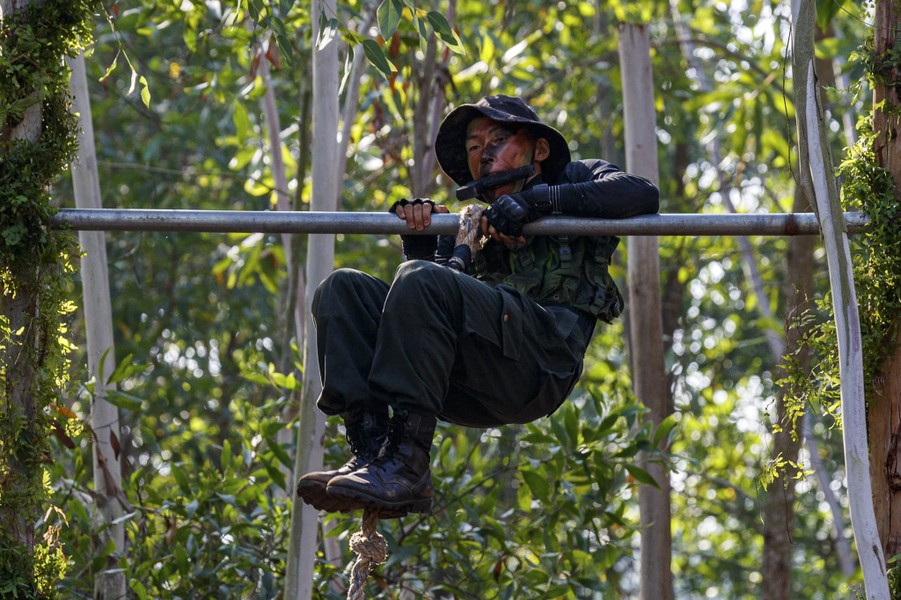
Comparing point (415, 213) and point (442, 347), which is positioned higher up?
point (415, 213)

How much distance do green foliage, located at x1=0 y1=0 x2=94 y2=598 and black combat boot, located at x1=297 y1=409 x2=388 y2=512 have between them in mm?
885

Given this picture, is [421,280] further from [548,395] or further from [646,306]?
[646,306]

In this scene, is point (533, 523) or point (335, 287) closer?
point (335, 287)

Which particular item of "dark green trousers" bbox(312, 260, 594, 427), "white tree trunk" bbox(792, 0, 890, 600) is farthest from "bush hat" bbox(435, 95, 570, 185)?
"white tree trunk" bbox(792, 0, 890, 600)

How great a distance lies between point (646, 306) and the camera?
686 cm

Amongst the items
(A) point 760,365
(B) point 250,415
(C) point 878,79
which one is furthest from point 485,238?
(A) point 760,365

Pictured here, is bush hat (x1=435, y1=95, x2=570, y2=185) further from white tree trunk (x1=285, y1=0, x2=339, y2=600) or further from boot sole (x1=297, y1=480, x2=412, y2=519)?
boot sole (x1=297, y1=480, x2=412, y2=519)

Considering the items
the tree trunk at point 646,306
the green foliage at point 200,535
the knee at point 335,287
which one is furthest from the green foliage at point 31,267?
the tree trunk at point 646,306

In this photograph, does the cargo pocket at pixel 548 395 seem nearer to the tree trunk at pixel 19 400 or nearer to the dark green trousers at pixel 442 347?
the dark green trousers at pixel 442 347

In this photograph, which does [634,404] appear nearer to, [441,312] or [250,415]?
[250,415]

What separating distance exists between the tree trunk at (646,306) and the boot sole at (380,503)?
307 centimetres

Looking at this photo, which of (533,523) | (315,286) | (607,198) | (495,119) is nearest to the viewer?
(607,198)

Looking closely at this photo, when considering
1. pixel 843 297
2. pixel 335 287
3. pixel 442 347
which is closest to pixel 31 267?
pixel 335 287

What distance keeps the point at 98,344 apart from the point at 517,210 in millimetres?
2528
